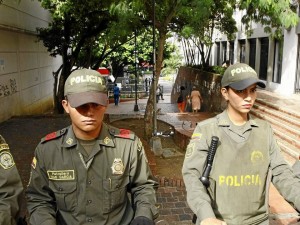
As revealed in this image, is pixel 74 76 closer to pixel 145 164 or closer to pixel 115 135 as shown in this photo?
pixel 115 135

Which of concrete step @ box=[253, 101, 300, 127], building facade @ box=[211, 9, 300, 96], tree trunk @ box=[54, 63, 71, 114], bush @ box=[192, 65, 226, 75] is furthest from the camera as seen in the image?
bush @ box=[192, 65, 226, 75]

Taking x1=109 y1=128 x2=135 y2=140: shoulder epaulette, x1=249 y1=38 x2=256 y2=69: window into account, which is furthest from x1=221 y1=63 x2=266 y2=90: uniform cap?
x1=249 y1=38 x2=256 y2=69: window

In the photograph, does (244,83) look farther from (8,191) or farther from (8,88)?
(8,88)

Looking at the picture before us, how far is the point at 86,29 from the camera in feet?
48.1

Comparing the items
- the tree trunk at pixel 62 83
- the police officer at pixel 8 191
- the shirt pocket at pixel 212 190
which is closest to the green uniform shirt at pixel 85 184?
the police officer at pixel 8 191

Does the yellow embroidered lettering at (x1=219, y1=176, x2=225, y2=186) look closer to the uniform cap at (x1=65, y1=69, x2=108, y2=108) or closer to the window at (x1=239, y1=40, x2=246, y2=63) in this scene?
the uniform cap at (x1=65, y1=69, x2=108, y2=108)

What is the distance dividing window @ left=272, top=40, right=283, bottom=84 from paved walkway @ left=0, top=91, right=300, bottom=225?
2.55 metres

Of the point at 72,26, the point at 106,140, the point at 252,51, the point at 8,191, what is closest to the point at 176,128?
the point at 72,26

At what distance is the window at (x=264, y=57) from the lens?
17016 millimetres

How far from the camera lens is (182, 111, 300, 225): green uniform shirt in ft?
7.61

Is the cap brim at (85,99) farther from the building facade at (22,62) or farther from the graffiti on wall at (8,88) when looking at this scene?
the graffiti on wall at (8,88)

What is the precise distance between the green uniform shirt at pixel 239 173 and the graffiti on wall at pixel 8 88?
11.4 meters

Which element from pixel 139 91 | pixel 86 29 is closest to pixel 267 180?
pixel 86 29

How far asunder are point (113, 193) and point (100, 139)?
366 mm
